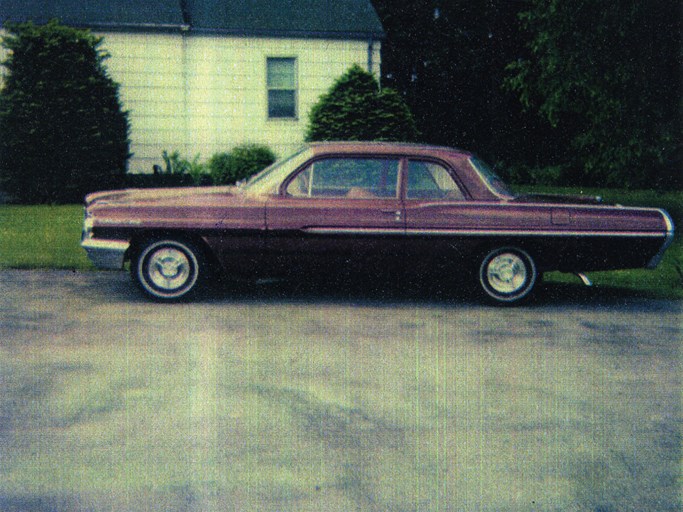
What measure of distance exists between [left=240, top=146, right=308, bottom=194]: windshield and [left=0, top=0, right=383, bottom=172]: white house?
12017 millimetres

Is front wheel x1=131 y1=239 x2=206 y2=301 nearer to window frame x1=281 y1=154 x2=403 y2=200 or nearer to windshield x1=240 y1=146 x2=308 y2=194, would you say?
windshield x1=240 y1=146 x2=308 y2=194

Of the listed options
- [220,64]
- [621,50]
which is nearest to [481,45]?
[220,64]

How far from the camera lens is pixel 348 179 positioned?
29.1 feet

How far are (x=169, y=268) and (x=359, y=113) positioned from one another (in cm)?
1102

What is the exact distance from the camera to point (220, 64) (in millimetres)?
20672

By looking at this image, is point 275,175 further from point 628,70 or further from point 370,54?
point 370,54

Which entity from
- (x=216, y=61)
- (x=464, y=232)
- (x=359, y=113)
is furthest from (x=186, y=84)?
(x=464, y=232)

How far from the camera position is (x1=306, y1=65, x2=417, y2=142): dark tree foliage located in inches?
753

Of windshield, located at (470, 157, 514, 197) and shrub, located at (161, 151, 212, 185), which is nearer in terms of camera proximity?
windshield, located at (470, 157, 514, 197)

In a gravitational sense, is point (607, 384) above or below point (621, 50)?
below

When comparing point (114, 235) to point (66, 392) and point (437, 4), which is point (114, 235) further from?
point (437, 4)

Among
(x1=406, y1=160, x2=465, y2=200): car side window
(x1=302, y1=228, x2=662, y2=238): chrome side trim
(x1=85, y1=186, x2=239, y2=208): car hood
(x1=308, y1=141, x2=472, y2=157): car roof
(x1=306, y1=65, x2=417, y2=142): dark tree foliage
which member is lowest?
(x1=302, y1=228, x2=662, y2=238): chrome side trim

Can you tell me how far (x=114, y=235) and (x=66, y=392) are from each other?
3121 mm

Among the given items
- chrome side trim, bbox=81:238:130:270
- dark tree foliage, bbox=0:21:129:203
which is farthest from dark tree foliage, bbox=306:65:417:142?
chrome side trim, bbox=81:238:130:270
